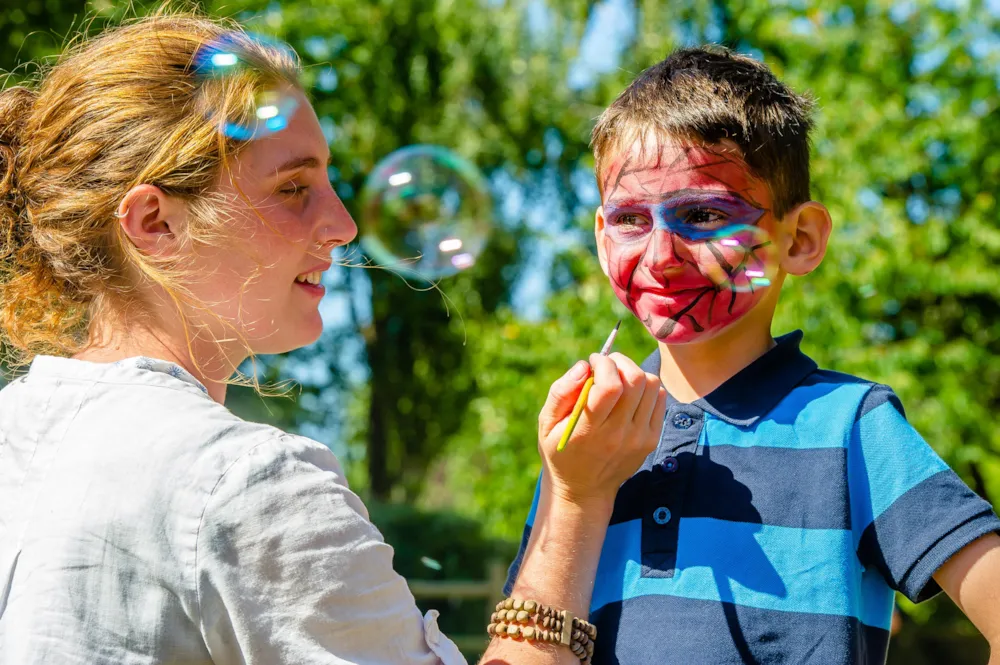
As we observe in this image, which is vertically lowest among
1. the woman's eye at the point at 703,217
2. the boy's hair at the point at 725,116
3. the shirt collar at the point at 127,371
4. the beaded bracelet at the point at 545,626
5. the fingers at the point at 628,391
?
the beaded bracelet at the point at 545,626

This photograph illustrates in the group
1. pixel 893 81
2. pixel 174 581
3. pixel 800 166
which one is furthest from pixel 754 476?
pixel 893 81

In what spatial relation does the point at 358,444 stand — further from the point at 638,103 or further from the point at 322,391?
the point at 638,103

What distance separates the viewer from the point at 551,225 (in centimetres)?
1338

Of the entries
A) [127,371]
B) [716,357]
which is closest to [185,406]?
[127,371]

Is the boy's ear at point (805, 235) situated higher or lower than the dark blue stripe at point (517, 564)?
higher

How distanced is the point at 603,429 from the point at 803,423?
318mm

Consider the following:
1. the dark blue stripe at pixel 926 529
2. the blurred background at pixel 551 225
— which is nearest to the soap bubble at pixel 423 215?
the blurred background at pixel 551 225

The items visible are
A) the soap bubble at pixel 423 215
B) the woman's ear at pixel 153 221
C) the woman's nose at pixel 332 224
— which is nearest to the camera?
the woman's ear at pixel 153 221

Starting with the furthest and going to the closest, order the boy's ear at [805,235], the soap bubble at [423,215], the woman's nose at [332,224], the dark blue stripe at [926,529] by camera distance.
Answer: the soap bubble at [423,215]
the boy's ear at [805,235]
the woman's nose at [332,224]
the dark blue stripe at [926,529]

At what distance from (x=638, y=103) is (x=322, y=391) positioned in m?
14.4

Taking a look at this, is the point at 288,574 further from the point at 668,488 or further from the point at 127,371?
the point at 668,488

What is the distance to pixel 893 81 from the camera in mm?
6844

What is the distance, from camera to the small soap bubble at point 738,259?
1.62 m

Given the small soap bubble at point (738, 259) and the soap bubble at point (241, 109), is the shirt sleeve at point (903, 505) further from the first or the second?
the soap bubble at point (241, 109)
